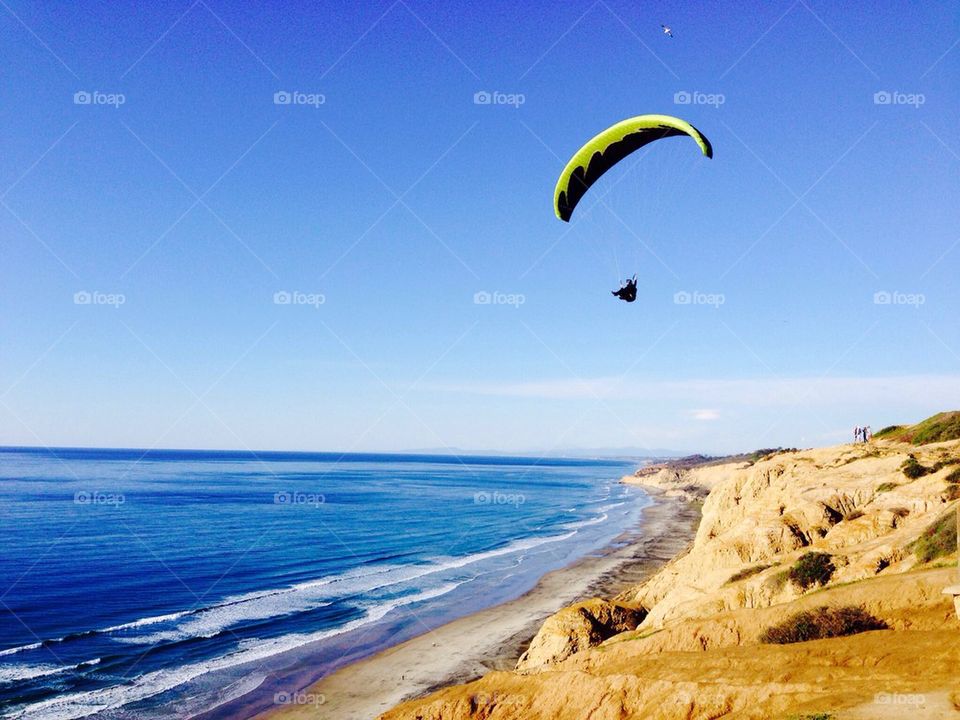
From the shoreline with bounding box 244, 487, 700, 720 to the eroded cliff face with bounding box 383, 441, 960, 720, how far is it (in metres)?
3.63

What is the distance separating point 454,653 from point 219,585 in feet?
61.3

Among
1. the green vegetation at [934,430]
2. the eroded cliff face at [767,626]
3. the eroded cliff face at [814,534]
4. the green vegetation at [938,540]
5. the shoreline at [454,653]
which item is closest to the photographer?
the eroded cliff face at [767,626]

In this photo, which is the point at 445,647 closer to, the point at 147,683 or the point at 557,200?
the point at 147,683

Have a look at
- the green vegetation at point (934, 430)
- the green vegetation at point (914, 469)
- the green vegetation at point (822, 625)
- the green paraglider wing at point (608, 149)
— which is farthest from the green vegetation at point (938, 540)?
the green vegetation at point (934, 430)

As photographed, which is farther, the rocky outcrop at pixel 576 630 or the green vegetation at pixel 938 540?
the rocky outcrop at pixel 576 630

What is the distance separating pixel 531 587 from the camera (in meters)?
39.2

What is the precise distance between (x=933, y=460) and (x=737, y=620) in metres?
13.1

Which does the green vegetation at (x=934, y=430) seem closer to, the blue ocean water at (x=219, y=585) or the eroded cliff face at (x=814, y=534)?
the eroded cliff face at (x=814, y=534)

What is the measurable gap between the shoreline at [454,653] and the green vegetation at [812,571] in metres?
13.1

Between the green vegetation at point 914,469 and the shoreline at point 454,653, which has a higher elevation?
the green vegetation at point 914,469

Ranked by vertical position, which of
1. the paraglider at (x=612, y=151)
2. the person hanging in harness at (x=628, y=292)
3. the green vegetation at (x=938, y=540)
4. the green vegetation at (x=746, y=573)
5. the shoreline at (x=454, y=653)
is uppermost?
the paraglider at (x=612, y=151)

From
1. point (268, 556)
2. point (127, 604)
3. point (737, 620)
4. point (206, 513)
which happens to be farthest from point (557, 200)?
point (206, 513)

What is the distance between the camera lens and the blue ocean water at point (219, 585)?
918 inches

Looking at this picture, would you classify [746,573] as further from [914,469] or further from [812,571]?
[914,469]
